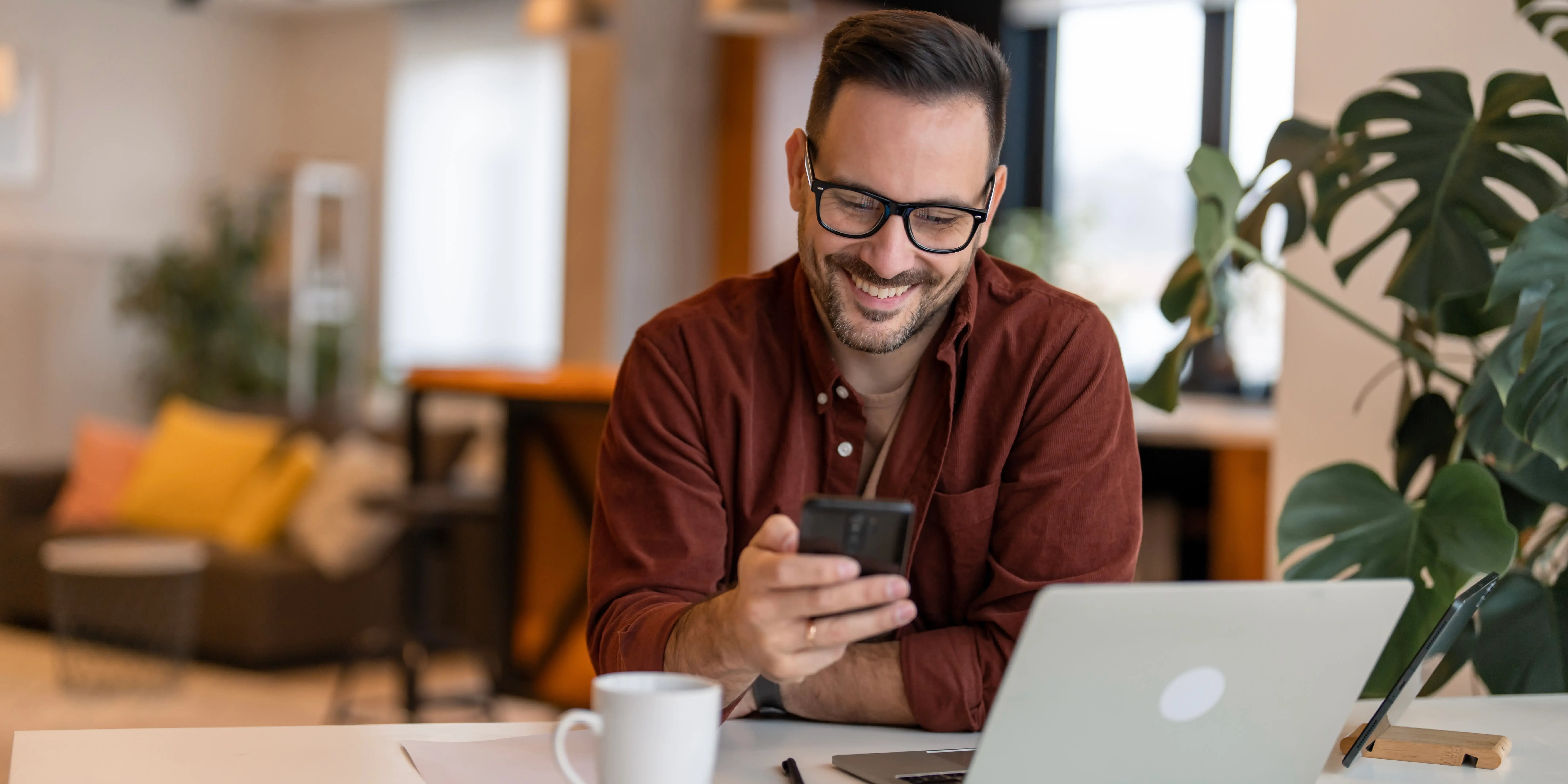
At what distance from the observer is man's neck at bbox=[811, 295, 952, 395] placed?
61.8 inches

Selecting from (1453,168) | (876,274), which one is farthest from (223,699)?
(1453,168)

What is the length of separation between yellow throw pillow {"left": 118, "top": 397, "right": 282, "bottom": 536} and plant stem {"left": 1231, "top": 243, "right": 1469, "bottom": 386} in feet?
14.3

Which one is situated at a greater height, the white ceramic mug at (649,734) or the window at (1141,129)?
the window at (1141,129)

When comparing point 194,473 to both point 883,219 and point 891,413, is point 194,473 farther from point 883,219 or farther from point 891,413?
point 883,219

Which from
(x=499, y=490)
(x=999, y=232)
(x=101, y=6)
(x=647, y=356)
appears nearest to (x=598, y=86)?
(x=999, y=232)

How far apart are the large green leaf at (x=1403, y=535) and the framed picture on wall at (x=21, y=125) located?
7.35m

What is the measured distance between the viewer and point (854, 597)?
0.98m

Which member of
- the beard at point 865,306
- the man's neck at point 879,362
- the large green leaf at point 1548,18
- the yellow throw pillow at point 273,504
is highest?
the large green leaf at point 1548,18

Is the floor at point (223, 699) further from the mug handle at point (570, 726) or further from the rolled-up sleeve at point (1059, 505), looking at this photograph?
the mug handle at point (570, 726)

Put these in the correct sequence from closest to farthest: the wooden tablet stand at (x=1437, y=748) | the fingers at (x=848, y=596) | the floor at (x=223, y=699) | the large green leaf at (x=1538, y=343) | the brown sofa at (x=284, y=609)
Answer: the fingers at (x=848, y=596) < the wooden tablet stand at (x=1437, y=748) < the large green leaf at (x=1538, y=343) < the floor at (x=223, y=699) < the brown sofa at (x=284, y=609)

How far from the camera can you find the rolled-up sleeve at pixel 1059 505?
1.46 metres

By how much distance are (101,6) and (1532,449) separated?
790 centimetres

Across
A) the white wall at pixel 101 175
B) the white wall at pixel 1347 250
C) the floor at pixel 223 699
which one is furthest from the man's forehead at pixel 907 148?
the white wall at pixel 101 175

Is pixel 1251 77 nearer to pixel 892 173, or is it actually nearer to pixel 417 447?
pixel 417 447
